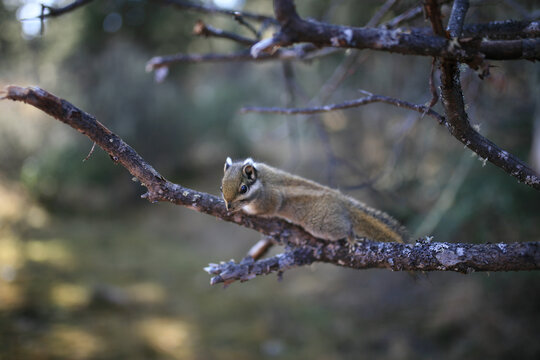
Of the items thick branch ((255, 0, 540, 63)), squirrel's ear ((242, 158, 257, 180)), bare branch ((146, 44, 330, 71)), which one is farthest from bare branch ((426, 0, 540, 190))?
bare branch ((146, 44, 330, 71))

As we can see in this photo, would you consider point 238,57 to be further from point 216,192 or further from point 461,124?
point 216,192

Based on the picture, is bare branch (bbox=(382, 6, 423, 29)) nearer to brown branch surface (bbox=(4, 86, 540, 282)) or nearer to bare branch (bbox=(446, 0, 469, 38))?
bare branch (bbox=(446, 0, 469, 38))

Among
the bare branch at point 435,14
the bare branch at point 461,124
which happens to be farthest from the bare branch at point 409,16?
the bare branch at point 435,14

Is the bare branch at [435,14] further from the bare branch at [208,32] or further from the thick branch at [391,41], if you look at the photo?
the bare branch at [208,32]

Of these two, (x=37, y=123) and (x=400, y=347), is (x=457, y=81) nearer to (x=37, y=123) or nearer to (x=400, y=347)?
(x=400, y=347)

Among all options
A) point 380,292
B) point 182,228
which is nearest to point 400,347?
point 380,292
